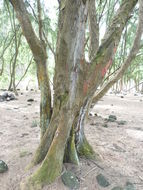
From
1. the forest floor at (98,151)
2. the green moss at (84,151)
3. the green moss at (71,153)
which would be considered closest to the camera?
the forest floor at (98,151)

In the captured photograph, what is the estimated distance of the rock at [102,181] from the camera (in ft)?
4.78

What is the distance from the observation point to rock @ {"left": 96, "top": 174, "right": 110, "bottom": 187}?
1.46 m

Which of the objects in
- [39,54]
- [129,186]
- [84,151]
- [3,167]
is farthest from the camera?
[84,151]

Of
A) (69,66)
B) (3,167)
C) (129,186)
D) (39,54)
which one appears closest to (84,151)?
(129,186)

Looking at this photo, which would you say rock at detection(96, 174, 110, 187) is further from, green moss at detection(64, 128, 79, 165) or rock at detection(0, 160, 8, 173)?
rock at detection(0, 160, 8, 173)

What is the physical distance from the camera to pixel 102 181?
1487mm

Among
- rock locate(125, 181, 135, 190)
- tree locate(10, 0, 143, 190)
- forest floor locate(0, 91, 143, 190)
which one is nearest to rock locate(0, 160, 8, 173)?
forest floor locate(0, 91, 143, 190)

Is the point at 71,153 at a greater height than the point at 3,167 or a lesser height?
greater

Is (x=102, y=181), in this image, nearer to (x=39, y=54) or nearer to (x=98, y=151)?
(x=98, y=151)

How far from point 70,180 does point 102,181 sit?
0.29 metres

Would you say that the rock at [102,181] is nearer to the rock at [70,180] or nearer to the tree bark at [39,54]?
the rock at [70,180]

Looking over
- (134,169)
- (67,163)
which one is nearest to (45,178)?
(67,163)

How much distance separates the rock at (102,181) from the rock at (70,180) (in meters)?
0.19

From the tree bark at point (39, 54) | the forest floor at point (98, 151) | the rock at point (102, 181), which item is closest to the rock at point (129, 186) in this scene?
the forest floor at point (98, 151)
